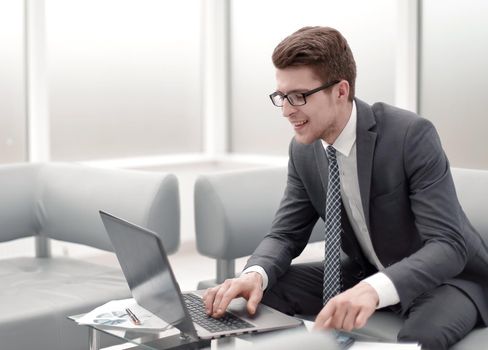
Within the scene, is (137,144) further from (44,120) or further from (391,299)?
(391,299)

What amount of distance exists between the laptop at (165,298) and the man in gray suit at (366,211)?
51 mm

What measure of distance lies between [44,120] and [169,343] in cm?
343

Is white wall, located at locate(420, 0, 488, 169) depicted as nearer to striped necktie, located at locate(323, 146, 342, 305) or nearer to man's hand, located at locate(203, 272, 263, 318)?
striped necktie, located at locate(323, 146, 342, 305)

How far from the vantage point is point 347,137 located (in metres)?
2.40

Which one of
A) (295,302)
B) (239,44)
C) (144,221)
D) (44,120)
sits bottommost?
(295,302)

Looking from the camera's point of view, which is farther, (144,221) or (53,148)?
(53,148)

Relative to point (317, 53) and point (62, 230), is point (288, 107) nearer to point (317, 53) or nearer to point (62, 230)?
point (317, 53)

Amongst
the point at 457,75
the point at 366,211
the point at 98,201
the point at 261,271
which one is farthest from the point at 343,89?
the point at 457,75

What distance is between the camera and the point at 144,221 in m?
3.18

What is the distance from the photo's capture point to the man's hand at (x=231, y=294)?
2078 mm

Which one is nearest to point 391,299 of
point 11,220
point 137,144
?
point 11,220

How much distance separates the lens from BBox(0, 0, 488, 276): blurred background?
4605 millimetres

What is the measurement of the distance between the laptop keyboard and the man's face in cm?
59

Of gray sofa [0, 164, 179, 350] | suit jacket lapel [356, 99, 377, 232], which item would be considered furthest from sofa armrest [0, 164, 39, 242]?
suit jacket lapel [356, 99, 377, 232]
